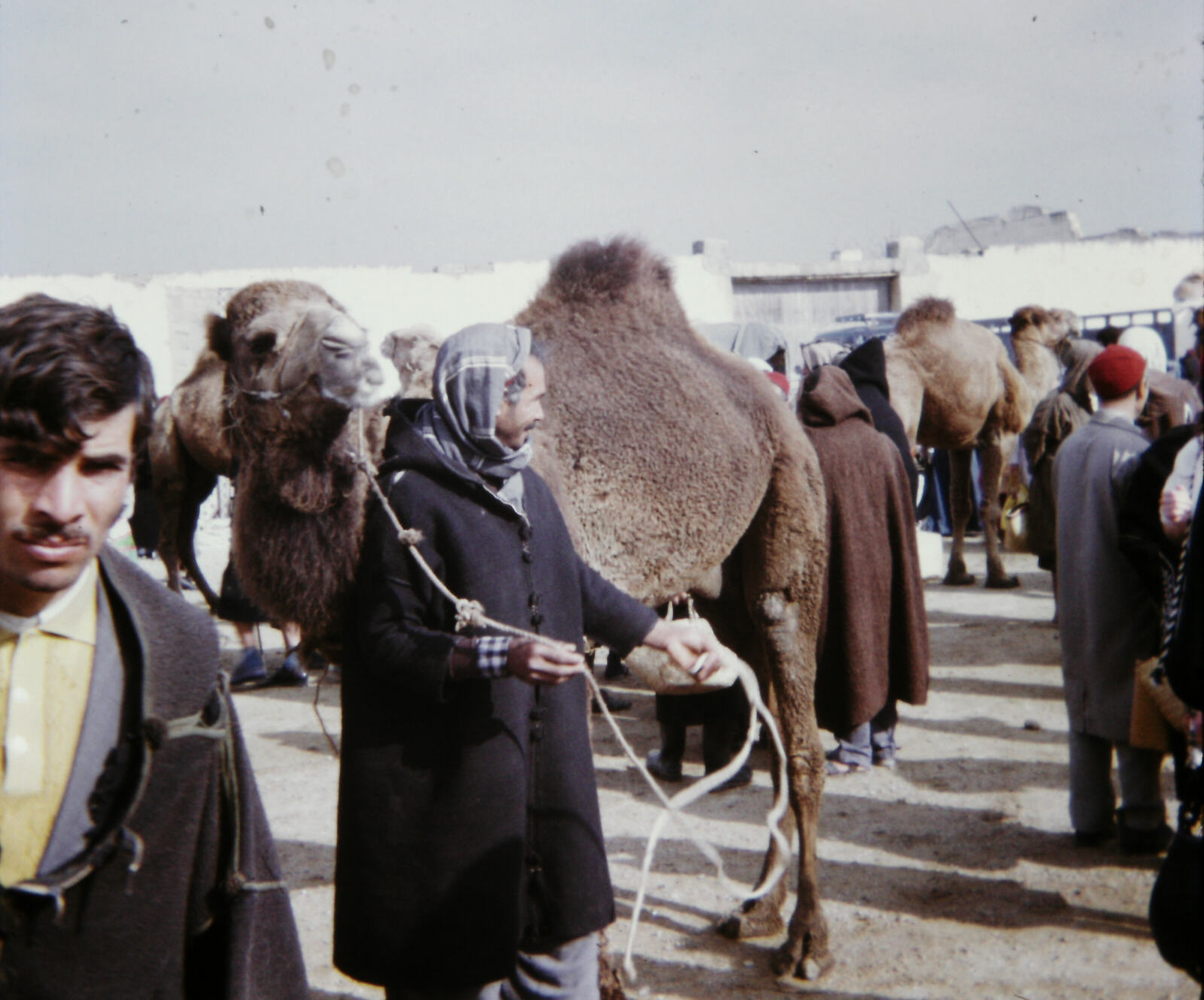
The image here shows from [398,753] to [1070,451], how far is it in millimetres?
3557

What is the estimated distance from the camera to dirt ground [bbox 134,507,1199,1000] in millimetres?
3926

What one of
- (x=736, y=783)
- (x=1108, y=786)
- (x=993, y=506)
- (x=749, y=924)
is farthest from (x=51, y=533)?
(x=993, y=506)

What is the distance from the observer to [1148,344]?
6617mm

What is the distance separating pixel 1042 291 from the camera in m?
Answer: 26.5

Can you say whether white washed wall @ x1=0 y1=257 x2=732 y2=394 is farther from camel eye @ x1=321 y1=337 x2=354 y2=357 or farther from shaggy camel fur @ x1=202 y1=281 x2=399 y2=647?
camel eye @ x1=321 y1=337 x2=354 y2=357

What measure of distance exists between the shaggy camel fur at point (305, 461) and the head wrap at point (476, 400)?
0.13 meters

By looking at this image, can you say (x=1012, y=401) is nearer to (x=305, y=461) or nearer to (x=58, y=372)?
(x=305, y=461)

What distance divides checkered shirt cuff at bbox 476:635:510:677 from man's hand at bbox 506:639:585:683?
0.04 metres

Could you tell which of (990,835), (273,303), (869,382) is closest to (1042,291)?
(869,382)

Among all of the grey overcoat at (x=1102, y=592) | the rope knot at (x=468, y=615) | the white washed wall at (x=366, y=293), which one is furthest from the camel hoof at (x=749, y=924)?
the white washed wall at (x=366, y=293)

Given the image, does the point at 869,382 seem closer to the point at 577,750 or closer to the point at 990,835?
the point at 990,835

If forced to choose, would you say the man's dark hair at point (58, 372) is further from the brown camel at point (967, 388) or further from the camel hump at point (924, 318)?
the camel hump at point (924, 318)

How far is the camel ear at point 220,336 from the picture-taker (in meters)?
2.90

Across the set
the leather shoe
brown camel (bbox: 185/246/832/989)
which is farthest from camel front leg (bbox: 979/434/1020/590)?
brown camel (bbox: 185/246/832/989)
